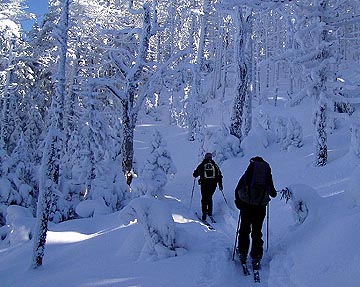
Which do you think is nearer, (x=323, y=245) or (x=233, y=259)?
(x=323, y=245)

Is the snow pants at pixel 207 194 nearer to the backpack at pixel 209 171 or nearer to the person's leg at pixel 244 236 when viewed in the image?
the backpack at pixel 209 171

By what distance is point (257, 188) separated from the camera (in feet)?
22.8

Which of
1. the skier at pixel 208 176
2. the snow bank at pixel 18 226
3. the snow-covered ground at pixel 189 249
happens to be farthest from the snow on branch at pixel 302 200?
the snow bank at pixel 18 226

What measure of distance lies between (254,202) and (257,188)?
0.25 metres

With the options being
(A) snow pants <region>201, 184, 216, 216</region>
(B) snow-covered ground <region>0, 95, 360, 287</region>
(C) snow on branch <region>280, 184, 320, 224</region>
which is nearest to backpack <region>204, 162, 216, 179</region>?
(A) snow pants <region>201, 184, 216, 216</region>

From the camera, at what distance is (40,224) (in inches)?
342

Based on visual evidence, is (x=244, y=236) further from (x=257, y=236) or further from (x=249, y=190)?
(x=249, y=190)

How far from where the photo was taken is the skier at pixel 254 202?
6.95 metres

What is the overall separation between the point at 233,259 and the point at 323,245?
164 centimetres

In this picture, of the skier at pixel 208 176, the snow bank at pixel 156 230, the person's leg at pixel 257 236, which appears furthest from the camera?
the skier at pixel 208 176

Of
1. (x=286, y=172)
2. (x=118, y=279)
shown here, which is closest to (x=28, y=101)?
(x=286, y=172)

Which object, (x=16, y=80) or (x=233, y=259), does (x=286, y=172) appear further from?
(x=16, y=80)

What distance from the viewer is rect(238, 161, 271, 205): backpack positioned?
6949 mm

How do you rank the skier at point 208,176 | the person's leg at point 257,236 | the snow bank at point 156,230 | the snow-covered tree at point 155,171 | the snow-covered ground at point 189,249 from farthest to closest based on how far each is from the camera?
the snow-covered tree at point 155,171
the skier at point 208,176
the snow bank at point 156,230
the person's leg at point 257,236
the snow-covered ground at point 189,249
